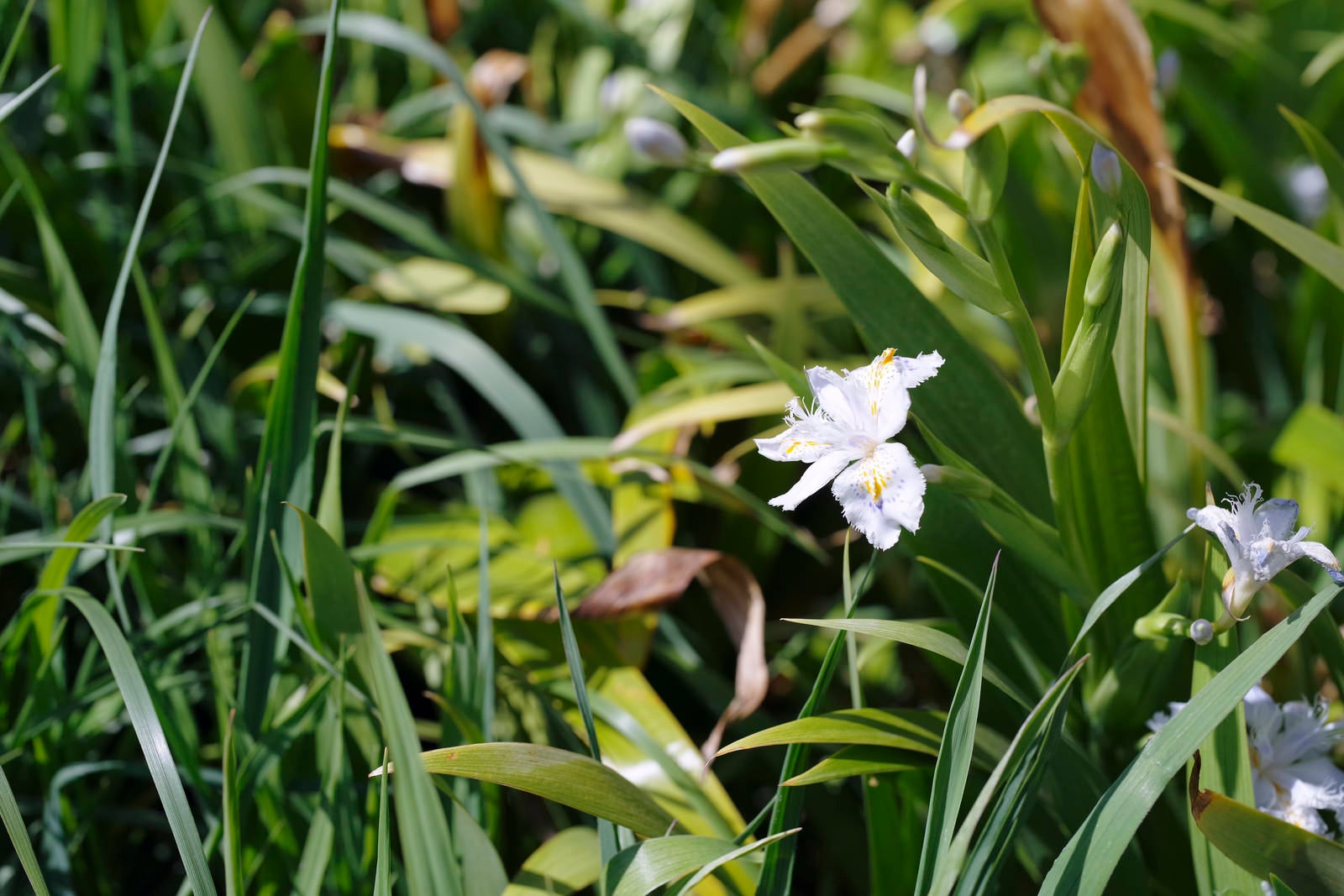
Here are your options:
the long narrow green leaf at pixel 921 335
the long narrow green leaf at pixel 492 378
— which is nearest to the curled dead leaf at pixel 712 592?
the long narrow green leaf at pixel 492 378

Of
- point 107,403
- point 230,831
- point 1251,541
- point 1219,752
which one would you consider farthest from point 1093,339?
point 107,403

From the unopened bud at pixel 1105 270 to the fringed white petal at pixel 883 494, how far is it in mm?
133

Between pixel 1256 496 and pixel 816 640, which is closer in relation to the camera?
pixel 1256 496

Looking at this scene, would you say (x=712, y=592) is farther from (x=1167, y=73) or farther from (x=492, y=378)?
(x=1167, y=73)

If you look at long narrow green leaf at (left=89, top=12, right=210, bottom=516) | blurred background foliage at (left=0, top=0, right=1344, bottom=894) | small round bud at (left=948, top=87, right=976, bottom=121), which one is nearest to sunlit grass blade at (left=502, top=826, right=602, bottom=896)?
blurred background foliage at (left=0, top=0, right=1344, bottom=894)

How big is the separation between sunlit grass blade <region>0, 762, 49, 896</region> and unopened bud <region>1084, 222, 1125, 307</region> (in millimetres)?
601

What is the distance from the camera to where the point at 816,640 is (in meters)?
0.89

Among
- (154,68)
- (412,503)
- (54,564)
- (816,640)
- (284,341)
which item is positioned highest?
(154,68)

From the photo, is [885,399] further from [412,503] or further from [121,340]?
[121,340]

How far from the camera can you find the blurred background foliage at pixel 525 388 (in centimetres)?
65

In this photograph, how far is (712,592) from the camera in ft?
2.60

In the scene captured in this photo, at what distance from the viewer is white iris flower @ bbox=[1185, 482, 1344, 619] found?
47 cm

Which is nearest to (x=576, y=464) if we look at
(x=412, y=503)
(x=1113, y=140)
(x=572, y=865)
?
(x=412, y=503)

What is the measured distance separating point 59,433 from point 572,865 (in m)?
0.73
